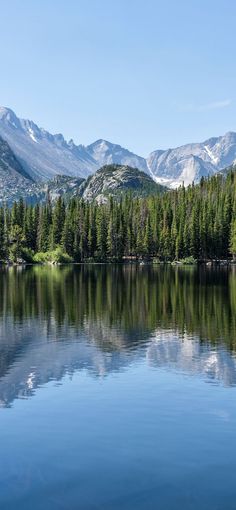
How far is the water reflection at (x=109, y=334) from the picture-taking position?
1385 inches

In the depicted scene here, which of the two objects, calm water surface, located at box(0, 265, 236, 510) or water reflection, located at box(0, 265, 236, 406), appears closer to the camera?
calm water surface, located at box(0, 265, 236, 510)

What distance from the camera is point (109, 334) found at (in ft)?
156

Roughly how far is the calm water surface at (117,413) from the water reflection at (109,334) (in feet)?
0.42

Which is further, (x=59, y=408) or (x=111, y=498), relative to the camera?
(x=59, y=408)

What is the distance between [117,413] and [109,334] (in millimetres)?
21088

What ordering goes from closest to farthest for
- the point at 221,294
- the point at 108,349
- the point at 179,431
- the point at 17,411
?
the point at 179,431
the point at 17,411
the point at 108,349
the point at 221,294

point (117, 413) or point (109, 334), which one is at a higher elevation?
point (109, 334)

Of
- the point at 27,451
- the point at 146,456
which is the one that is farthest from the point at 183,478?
the point at 27,451

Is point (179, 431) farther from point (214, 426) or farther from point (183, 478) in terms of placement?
point (183, 478)

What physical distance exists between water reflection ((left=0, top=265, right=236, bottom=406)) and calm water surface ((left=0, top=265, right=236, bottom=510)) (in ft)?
0.42

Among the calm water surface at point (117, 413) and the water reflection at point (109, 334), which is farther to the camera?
the water reflection at point (109, 334)

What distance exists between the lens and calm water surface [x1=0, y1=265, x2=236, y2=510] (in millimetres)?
18125

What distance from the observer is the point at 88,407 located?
2738 cm

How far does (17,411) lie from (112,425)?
5072 mm
